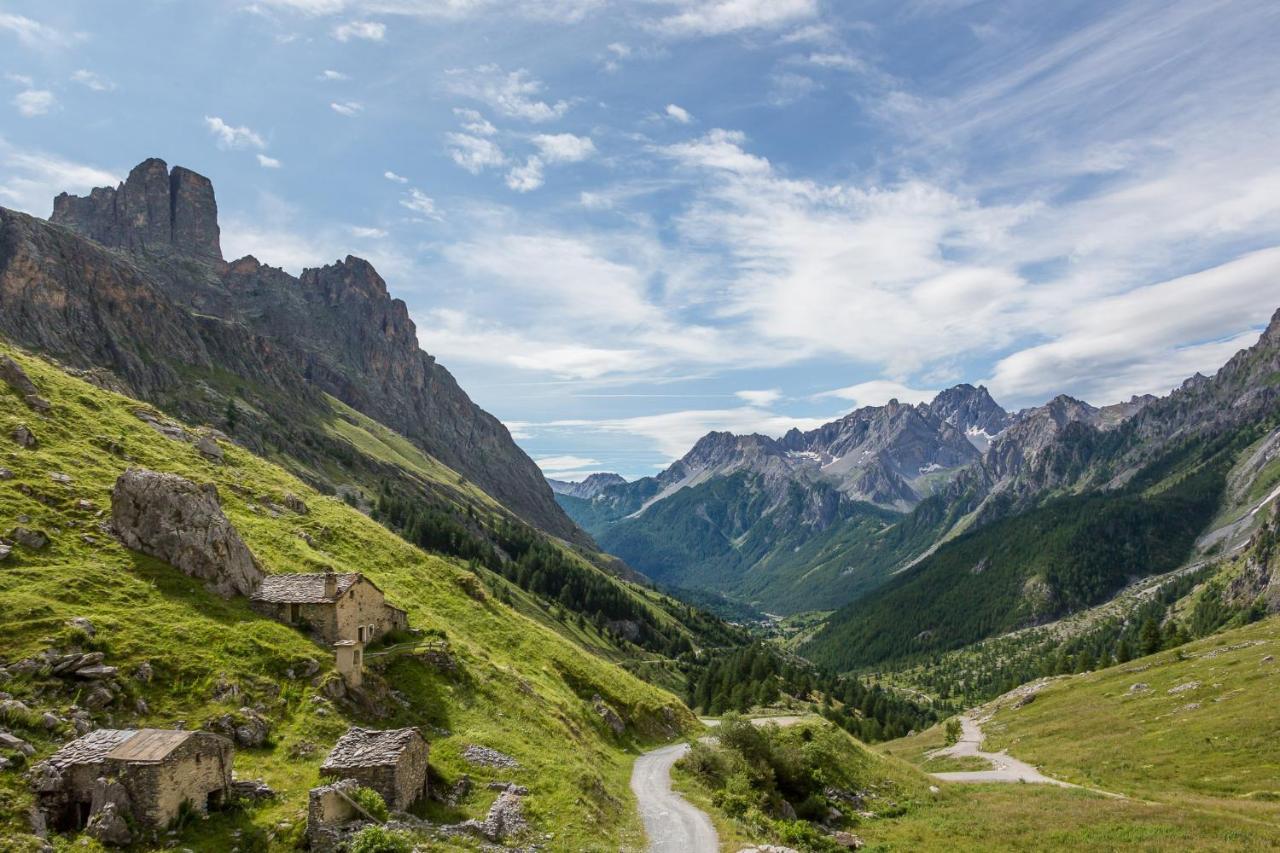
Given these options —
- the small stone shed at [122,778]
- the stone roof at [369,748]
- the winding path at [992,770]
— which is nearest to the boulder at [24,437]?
the small stone shed at [122,778]

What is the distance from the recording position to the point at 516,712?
44969 millimetres

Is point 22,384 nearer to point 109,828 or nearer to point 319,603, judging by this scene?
point 319,603

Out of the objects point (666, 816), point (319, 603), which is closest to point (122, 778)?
point (319, 603)

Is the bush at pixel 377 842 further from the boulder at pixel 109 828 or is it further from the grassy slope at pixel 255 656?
the boulder at pixel 109 828

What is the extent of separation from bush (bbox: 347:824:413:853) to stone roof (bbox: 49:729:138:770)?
9480mm

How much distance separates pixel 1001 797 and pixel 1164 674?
77.2 meters

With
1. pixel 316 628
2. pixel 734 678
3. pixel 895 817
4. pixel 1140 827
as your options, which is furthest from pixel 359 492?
pixel 1140 827

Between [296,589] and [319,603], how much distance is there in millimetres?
2296

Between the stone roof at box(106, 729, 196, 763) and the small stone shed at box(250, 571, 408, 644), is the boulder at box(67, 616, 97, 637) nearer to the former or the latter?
the stone roof at box(106, 729, 196, 763)

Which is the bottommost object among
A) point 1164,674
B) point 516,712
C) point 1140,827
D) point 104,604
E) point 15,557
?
point 1164,674

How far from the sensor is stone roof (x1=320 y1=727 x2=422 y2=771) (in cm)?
2831

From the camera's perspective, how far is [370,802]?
26703 mm

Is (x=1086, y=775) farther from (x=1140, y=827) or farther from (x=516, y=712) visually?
(x=516, y=712)

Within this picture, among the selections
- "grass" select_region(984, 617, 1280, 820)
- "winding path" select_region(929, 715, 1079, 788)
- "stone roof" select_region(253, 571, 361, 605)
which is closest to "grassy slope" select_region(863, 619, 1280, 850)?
"grass" select_region(984, 617, 1280, 820)
